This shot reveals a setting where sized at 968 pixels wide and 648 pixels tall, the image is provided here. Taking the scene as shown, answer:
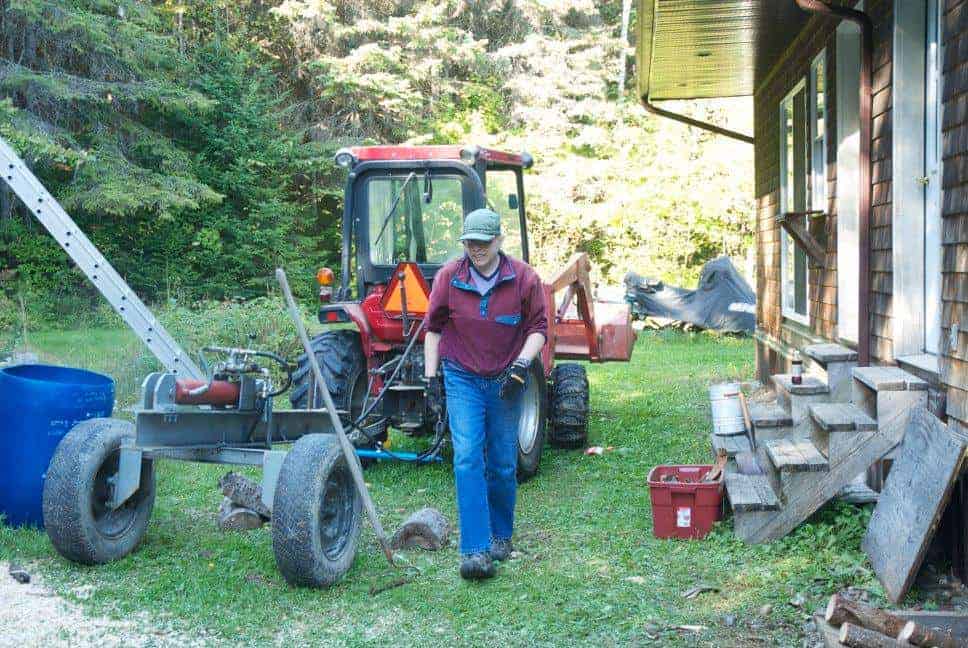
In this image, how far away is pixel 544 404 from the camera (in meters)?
7.75

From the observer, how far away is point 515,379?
5223 millimetres

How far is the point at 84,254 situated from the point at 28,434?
43.3 inches

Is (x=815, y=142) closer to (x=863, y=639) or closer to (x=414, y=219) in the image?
(x=414, y=219)

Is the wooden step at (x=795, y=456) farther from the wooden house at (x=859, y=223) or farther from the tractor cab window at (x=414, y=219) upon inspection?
the tractor cab window at (x=414, y=219)

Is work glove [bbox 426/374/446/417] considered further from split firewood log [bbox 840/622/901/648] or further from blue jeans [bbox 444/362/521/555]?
split firewood log [bbox 840/622/901/648]

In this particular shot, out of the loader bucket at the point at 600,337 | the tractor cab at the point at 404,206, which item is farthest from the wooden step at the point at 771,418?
the loader bucket at the point at 600,337

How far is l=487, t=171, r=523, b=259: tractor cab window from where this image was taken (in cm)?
830

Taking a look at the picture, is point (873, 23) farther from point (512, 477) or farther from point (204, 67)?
point (204, 67)

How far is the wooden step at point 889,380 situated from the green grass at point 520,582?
0.73 m

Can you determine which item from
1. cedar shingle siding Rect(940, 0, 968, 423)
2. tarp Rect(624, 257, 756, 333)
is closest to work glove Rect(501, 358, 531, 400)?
cedar shingle siding Rect(940, 0, 968, 423)

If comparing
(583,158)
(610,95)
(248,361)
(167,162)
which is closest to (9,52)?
(167,162)

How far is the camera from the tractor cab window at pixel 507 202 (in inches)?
327

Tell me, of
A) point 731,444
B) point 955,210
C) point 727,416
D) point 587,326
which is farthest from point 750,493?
point 587,326

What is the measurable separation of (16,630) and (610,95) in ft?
86.3
